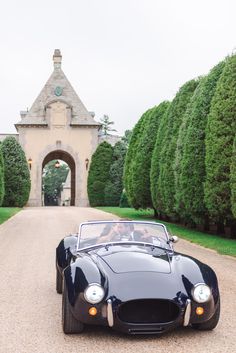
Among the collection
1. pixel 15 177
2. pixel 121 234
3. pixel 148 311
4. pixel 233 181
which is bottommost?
pixel 148 311

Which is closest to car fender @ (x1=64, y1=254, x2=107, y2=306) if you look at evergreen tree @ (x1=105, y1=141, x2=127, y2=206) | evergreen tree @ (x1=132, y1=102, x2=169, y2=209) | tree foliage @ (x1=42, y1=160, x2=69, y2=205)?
evergreen tree @ (x1=132, y1=102, x2=169, y2=209)

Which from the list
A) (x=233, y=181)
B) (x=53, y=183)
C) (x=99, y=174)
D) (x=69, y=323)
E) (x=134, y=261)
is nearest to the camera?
(x=69, y=323)

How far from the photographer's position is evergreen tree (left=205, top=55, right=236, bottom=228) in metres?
15.7

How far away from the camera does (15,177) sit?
125ft

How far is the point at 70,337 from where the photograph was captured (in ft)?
17.1

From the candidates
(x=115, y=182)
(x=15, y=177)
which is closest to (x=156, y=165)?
(x=15, y=177)

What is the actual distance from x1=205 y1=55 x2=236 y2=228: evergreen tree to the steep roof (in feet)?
101

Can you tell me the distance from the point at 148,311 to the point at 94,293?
0.56 meters

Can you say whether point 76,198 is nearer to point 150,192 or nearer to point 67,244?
point 150,192

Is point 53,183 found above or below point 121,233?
above

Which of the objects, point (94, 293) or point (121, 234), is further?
point (121, 234)

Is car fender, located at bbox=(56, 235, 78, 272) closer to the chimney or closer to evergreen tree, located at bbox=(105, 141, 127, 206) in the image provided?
evergreen tree, located at bbox=(105, 141, 127, 206)

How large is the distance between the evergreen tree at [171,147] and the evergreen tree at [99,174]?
21874 mm

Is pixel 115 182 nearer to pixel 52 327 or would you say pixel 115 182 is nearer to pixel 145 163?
pixel 145 163
